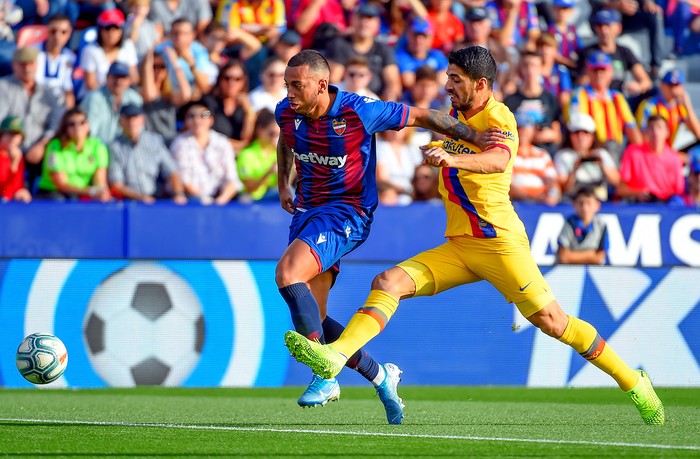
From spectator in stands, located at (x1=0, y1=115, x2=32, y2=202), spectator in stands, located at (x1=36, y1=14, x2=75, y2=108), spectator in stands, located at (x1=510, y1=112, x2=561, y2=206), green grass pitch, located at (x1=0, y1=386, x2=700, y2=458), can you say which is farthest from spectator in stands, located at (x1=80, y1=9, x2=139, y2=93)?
spectator in stands, located at (x1=510, y1=112, x2=561, y2=206)

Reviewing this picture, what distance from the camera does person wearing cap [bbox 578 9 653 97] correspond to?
16.1 metres

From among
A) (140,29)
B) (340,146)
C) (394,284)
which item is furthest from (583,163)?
(394,284)

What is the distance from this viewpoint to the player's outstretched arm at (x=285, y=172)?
7.86m

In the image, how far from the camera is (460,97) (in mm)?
7328

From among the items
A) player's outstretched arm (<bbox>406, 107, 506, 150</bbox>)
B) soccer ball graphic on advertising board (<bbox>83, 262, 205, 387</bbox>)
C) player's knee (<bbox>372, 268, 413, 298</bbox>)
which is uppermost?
player's outstretched arm (<bbox>406, 107, 506, 150</bbox>)

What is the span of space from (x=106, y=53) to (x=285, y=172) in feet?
21.7

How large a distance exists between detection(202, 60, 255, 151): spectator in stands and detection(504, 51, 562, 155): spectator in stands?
126 inches

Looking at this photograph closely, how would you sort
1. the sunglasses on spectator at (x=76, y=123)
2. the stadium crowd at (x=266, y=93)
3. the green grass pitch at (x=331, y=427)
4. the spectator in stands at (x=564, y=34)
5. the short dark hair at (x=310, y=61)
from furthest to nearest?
the spectator in stands at (x=564, y=34) → the stadium crowd at (x=266, y=93) → the sunglasses on spectator at (x=76, y=123) → the short dark hair at (x=310, y=61) → the green grass pitch at (x=331, y=427)

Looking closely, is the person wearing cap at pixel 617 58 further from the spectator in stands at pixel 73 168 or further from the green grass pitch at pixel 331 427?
the spectator in stands at pixel 73 168

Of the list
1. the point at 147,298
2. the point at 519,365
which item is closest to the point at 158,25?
the point at 147,298

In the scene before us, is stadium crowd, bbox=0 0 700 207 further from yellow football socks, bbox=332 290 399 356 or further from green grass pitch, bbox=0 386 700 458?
yellow football socks, bbox=332 290 399 356

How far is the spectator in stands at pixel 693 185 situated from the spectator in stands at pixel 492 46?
239 centimetres

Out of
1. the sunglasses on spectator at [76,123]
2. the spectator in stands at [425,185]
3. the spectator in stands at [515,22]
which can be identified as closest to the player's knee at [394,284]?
the spectator in stands at [425,185]

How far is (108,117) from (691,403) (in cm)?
696
